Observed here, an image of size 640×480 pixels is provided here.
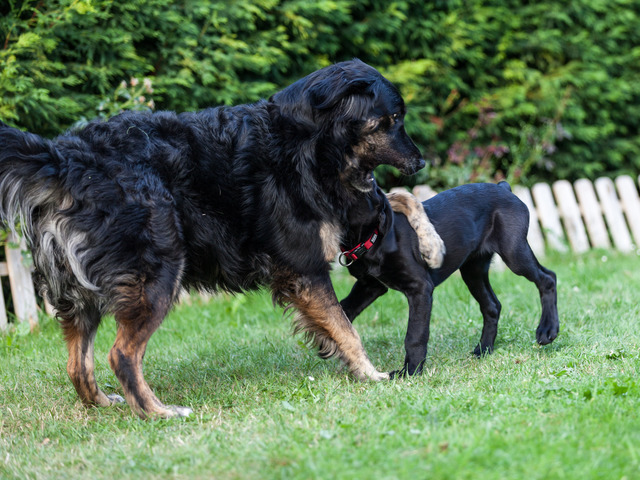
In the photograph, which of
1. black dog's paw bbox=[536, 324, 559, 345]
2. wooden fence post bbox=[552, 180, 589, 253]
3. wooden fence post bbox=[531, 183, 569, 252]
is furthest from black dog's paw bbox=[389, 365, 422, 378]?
wooden fence post bbox=[552, 180, 589, 253]

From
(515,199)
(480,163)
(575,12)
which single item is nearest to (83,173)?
(515,199)

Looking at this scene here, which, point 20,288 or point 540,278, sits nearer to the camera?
point 540,278

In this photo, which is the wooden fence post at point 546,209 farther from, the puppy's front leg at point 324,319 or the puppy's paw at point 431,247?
the puppy's front leg at point 324,319

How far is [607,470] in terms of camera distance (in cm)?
237

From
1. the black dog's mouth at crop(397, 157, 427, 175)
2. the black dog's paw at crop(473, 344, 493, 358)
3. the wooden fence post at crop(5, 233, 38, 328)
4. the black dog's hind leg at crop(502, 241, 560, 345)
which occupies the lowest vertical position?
the wooden fence post at crop(5, 233, 38, 328)

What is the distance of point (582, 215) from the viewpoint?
28.9 ft

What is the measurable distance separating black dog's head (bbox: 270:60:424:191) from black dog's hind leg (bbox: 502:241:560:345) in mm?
1004

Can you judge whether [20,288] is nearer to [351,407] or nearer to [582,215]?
[351,407]

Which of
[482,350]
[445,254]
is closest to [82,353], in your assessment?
[445,254]

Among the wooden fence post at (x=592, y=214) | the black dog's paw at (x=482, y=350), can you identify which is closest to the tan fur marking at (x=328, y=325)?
the black dog's paw at (x=482, y=350)

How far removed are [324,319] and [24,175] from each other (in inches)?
67.0

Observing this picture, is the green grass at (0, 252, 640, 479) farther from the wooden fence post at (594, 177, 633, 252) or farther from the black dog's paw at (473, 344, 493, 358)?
the wooden fence post at (594, 177, 633, 252)

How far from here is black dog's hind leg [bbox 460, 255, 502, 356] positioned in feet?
14.6

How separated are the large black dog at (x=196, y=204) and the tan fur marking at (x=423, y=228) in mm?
350
